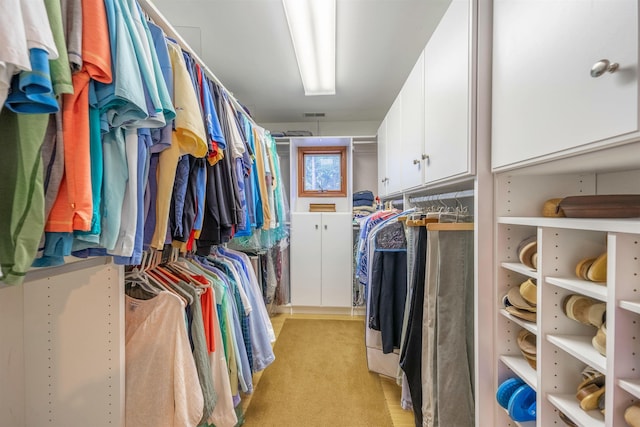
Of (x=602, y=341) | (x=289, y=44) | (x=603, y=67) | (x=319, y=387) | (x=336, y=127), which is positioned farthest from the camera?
(x=336, y=127)

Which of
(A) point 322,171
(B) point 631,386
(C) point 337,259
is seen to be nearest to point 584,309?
(B) point 631,386

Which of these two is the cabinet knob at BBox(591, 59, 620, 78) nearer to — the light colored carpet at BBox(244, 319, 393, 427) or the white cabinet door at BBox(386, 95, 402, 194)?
the white cabinet door at BBox(386, 95, 402, 194)

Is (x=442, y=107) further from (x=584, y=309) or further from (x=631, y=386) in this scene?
(x=631, y=386)

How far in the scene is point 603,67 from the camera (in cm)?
55

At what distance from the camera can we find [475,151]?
101cm

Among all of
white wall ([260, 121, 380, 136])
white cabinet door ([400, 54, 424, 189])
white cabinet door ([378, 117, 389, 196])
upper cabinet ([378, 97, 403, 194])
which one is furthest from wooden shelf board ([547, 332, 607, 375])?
white wall ([260, 121, 380, 136])

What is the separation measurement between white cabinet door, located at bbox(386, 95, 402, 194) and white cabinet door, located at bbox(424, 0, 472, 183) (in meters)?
0.60

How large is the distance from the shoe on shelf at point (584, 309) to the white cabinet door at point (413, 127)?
3.04 feet

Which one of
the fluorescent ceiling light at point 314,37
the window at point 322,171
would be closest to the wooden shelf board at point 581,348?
the fluorescent ceiling light at point 314,37

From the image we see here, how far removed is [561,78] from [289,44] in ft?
5.94

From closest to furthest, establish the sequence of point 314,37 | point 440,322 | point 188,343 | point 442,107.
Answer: point 188,343 < point 440,322 < point 442,107 < point 314,37

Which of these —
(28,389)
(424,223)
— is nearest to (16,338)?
(28,389)

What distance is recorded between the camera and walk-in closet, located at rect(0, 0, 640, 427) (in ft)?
1.90

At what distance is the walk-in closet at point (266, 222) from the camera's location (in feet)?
1.90
